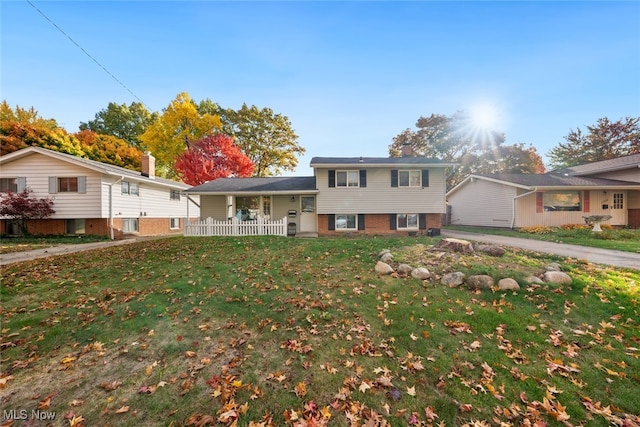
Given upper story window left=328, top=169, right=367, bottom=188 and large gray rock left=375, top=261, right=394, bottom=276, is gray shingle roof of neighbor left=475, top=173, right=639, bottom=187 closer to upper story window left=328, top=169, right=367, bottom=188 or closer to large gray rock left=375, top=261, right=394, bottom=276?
upper story window left=328, top=169, right=367, bottom=188

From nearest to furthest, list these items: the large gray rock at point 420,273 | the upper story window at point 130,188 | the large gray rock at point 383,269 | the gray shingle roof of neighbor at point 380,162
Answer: the large gray rock at point 420,273, the large gray rock at point 383,269, the gray shingle roof of neighbor at point 380,162, the upper story window at point 130,188

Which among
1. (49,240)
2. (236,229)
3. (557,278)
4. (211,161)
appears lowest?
(557,278)

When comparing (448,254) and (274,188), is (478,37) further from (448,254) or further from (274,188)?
(274,188)

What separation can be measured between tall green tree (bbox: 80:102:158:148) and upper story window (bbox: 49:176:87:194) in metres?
25.1

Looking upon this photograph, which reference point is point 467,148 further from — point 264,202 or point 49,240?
point 49,240

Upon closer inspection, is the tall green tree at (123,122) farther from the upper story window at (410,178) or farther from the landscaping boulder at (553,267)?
the landscaping boulder at (553,267)

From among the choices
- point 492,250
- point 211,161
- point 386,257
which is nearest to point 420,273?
point 386,257

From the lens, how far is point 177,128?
28.5m

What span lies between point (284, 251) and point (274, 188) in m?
7.11

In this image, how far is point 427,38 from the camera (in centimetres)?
1109

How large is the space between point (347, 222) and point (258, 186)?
626 cm

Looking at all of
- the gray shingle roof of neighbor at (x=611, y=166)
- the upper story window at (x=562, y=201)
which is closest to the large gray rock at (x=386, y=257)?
the upper story window at (x=562, y=201)

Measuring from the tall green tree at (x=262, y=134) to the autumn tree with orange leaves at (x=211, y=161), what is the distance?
4.22 metres

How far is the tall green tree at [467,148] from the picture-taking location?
32.6 meters
